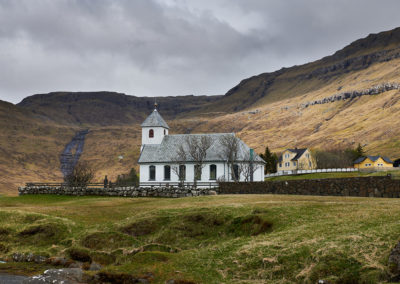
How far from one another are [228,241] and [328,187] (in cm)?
2282

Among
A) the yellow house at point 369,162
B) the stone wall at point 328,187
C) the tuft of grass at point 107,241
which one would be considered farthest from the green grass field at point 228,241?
the yellow house at point 369,162

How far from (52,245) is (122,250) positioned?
465cm

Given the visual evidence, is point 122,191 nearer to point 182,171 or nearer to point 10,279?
point 182,171

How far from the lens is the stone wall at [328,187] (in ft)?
112

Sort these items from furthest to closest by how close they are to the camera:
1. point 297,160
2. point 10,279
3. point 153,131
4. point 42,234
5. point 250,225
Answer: point 297,160 → point 153,131 → point 42,234 → point 250,225 → point 10,279

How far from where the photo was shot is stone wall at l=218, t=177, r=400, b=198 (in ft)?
112

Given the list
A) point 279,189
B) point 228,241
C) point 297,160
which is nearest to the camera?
point 228,241

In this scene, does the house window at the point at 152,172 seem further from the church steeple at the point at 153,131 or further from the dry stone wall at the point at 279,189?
the dry stone wall at the point at 279,189

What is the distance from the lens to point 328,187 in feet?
130

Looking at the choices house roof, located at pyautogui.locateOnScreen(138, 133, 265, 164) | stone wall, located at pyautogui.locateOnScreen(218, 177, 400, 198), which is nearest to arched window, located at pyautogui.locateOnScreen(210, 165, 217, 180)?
house roof, located at pyautogui.locateOnScreen(138, 133, 265, 164)

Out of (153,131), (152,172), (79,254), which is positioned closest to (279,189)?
(79,254)

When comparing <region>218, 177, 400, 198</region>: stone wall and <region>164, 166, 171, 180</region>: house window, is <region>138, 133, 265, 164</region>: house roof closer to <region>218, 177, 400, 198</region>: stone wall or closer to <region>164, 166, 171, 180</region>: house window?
<region>164, 166, 171, 180</region>: house window

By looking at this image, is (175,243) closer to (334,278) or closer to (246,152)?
(334,278)

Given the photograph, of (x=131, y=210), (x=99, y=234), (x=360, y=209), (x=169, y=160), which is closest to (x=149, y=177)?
(x=169, y=160)
